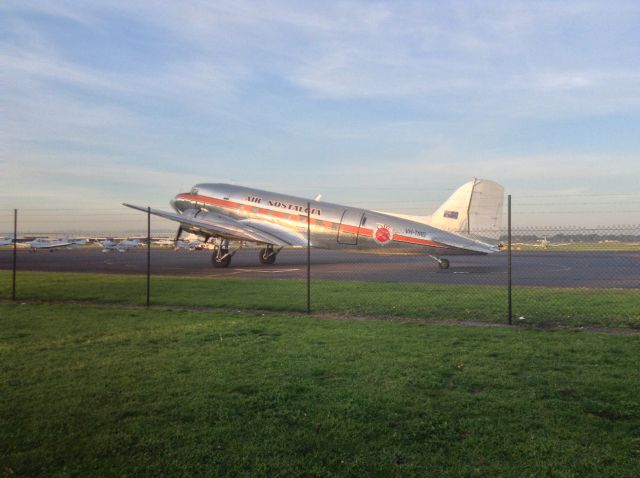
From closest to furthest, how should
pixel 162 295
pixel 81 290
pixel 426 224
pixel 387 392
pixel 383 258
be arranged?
pixel 387 392, pixel 162 295, pixel 81 290, pixel 426 224, pixel 383 258

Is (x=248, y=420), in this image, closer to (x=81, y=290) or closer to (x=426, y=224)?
(x=81, y=290)

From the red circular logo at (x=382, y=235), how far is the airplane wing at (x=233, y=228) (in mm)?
4571

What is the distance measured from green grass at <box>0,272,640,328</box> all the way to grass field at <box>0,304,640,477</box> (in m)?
2.31

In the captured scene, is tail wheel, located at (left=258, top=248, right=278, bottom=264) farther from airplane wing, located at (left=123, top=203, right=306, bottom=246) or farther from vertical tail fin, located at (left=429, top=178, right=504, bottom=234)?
vertical tail fin, located at (left=429, top=178, right=504, bottom=234)

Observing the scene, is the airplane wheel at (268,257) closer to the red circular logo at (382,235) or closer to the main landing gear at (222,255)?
the main landing gear at (222,255)

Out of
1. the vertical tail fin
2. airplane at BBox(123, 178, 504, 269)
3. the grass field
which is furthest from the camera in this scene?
airplane at BBox(123, 178, 504, 269)

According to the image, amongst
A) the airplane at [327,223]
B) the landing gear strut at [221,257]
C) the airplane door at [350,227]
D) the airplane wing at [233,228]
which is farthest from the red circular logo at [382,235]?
the landing gear strut at [221,257]

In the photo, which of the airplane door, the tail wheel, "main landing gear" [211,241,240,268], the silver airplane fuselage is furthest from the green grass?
the tail wheel

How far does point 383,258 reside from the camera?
121 ft

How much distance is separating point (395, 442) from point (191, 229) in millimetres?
24312

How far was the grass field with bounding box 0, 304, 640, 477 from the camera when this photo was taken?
4.00 meters

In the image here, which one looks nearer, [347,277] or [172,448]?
[172,448]

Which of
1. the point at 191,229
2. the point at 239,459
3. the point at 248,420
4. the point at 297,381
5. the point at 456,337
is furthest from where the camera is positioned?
the point at 191,229

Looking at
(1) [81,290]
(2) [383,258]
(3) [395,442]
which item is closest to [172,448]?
(3) [395,442]
